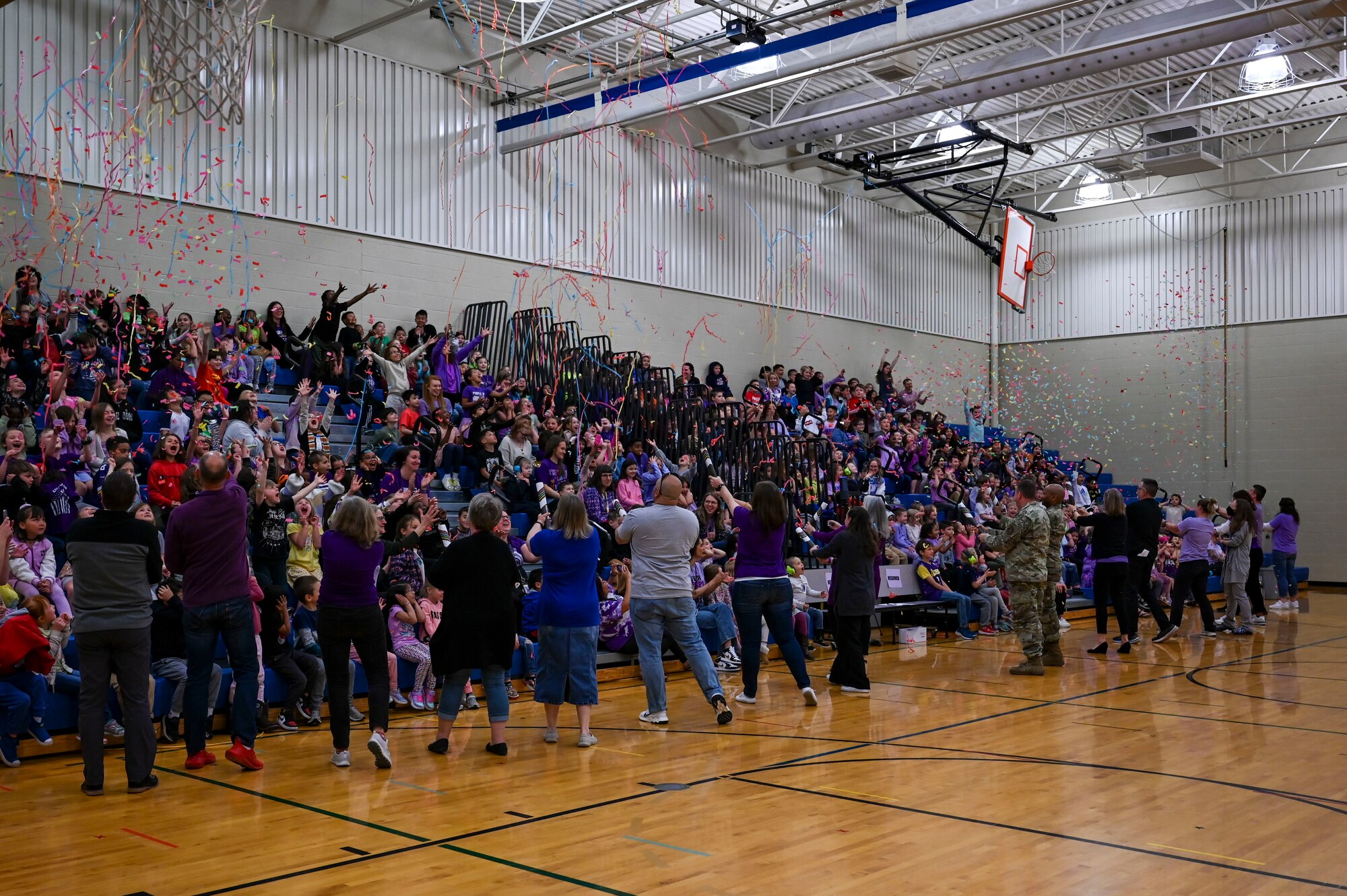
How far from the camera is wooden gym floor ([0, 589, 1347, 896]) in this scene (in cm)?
409

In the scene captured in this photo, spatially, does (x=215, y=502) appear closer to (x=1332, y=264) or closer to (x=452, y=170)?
(x=452, y=170)

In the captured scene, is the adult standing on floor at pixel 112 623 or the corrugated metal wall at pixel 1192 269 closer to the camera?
the adult standing on floor at pixel 112 623

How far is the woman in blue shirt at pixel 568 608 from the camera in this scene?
21.4 feet

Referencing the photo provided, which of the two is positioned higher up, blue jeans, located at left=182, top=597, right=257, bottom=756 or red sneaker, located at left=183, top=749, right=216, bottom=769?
blue jeans, located at left=182, top=597, right=257, bottom=756

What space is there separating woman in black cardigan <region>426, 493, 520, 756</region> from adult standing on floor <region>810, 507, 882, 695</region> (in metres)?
3.16

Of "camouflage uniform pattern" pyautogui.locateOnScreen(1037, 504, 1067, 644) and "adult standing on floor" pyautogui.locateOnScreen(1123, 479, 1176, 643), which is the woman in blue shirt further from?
"adult standing on floor" pyautogui.locateOnScreen(1123, 479, 1176, 643)

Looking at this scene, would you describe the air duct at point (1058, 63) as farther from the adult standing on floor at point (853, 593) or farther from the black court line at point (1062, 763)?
the black court line at point (1062, 763)

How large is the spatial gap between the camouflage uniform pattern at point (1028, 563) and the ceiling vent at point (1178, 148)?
11496 mm

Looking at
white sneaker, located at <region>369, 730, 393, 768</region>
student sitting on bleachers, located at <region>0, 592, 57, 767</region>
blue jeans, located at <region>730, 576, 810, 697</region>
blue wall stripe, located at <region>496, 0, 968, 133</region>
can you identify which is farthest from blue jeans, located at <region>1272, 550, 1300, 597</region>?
student sitting on bleachers, located at <region>0, 592, 57, 767</region>

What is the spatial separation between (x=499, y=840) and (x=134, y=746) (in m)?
1.98

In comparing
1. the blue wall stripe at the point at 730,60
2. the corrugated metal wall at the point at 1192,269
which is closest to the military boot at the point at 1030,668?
the blue wall stripe at the point at 730,60

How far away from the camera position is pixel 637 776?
18.7ft

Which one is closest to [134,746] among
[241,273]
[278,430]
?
[278,430]

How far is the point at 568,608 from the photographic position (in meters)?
6.56
